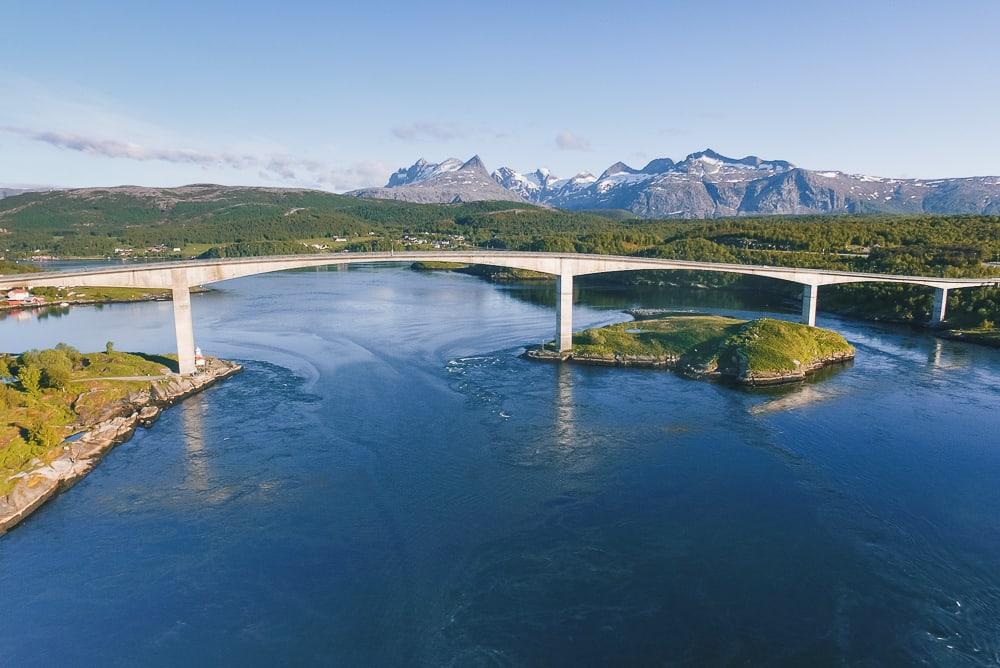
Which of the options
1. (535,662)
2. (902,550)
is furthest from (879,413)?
(535,662)

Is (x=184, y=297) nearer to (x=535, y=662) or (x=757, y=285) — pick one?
(x=535, y=662)

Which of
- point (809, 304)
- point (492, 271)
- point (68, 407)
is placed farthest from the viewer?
point (492, 271)

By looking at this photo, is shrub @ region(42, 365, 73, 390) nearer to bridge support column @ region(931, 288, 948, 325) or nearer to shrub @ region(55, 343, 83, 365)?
shrub @ region(55, 343, 83, 365)

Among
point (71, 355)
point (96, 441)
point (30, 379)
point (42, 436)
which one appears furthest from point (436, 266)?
point (42, 436)

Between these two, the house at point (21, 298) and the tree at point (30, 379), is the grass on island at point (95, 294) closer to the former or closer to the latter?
the house at point (21, 298)

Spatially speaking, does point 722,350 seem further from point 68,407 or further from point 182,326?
point 68,407
